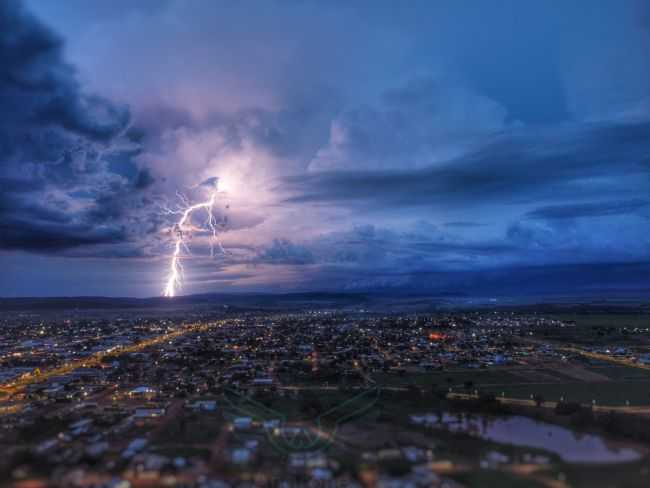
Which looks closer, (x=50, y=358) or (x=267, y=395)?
(x=267, y=395)

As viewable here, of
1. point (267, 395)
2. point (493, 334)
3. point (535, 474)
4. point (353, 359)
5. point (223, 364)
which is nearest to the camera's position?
point (535, 474)

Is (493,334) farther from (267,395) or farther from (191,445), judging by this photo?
(191,445)

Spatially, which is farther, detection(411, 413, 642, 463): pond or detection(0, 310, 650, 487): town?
detection(411, 413, 642, 463): pond

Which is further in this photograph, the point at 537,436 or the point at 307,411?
the point at 307,411

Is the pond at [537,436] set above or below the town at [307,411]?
below

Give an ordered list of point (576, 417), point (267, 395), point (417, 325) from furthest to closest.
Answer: point (417, 325), point (267, 395), point (576, 417)

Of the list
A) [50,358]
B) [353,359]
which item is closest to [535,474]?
[353,359]

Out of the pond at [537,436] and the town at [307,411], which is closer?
the town at [307,411]

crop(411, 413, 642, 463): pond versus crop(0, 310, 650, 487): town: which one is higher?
crop(0, 310, 650, 487): town
